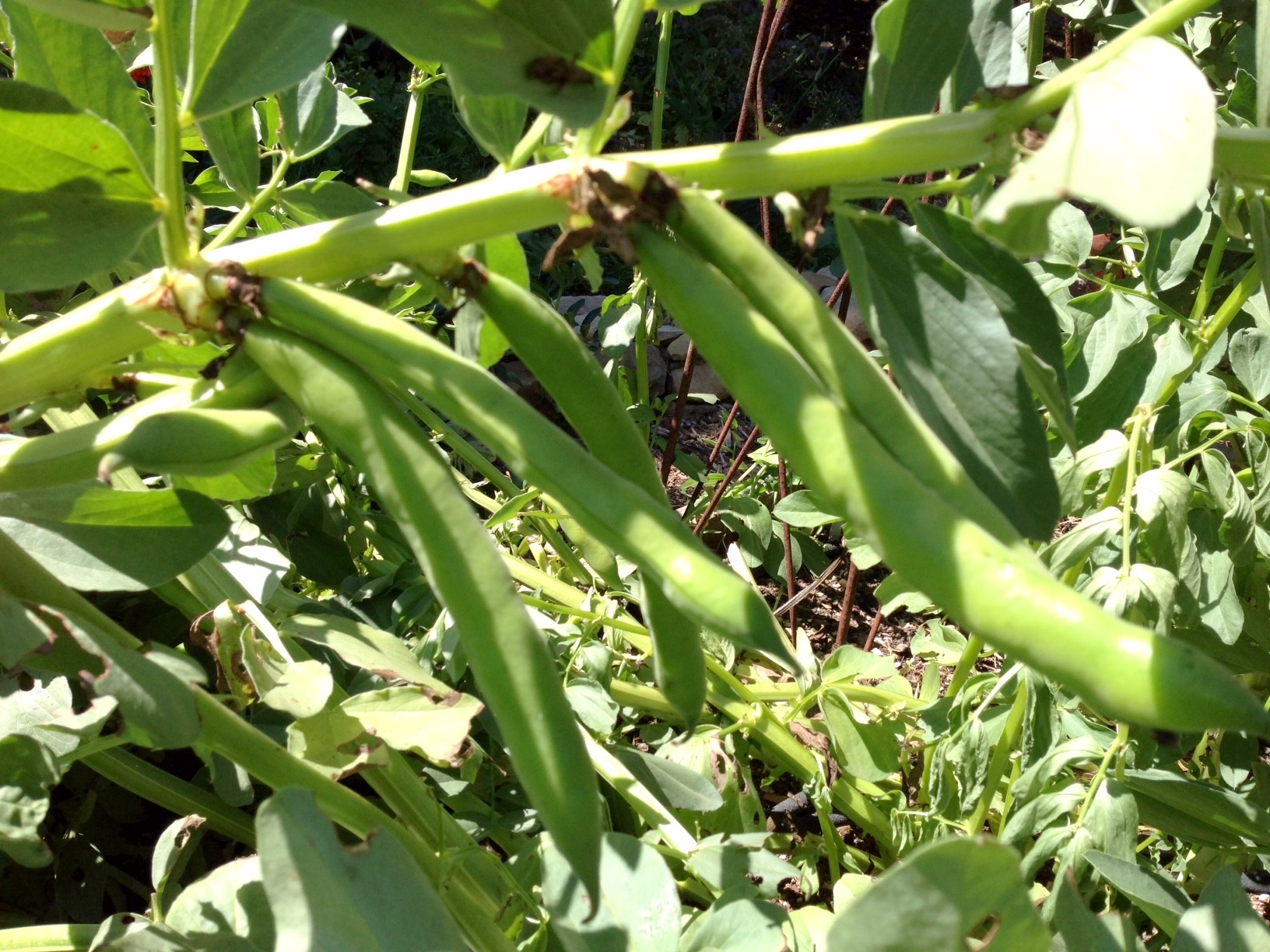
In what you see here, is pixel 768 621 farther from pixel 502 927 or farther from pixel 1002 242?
pixel 502 927

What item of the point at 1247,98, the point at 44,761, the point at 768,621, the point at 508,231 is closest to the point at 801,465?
the point at 768,621

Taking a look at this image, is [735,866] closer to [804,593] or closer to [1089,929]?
[1089,929]

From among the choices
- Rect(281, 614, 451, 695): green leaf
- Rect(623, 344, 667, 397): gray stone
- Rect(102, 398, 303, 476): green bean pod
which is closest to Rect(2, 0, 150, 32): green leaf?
Rect(102, 398, 303, 476): green bean pod

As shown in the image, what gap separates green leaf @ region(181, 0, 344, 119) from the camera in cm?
67

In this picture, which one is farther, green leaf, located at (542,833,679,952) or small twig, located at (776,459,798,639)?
small twig, located at (776,459,798,639)

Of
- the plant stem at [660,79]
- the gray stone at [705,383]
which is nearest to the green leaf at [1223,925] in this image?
the plant stem at [660,79]

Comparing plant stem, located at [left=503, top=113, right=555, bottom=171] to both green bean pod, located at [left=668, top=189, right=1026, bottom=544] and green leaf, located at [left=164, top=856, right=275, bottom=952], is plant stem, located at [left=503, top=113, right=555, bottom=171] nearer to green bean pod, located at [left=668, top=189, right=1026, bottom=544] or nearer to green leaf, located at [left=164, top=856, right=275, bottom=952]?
green bean pod, located at [left=668, top=189, right=1026, bottom=544]

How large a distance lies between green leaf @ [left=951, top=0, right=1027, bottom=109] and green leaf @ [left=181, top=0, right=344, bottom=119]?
15.7 inches

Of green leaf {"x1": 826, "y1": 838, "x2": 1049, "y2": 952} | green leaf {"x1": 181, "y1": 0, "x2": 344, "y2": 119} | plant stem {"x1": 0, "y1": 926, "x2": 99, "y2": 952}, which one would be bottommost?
plant stem {"x1": 0, "y1": 926, "x2": 99, "y2": 952}

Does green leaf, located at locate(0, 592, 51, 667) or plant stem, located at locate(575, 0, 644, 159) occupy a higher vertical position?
plant stem, located at locate(575, 0, 644, 159)

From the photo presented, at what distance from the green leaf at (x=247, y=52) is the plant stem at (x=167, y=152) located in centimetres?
6

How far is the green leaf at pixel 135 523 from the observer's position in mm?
730

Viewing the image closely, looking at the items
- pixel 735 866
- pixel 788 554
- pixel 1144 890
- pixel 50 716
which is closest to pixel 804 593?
pixel 788 554

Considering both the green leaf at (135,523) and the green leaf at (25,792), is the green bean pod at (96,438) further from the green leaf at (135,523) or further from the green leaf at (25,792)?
the green leaf at (25,792)
